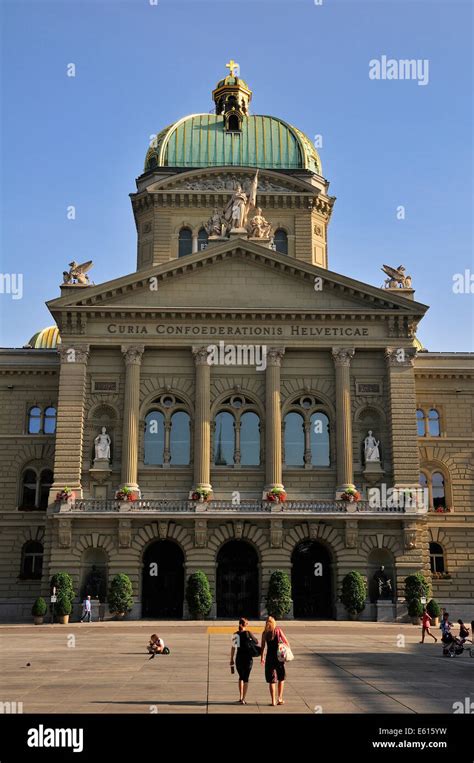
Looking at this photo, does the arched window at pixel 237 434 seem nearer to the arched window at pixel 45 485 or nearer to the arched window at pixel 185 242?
the arched window at pixel 45 485

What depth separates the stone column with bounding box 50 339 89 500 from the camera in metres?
47.2

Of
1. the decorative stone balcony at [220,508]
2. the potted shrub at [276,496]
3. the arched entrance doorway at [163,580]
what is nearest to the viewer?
the decorative stone balcony at [220,508]

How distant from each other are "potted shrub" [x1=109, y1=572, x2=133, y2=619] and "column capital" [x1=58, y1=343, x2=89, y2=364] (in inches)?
493

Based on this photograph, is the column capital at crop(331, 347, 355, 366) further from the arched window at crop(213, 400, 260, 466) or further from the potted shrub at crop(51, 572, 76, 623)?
the potted shrub at crop(51, 572, 76, 623)

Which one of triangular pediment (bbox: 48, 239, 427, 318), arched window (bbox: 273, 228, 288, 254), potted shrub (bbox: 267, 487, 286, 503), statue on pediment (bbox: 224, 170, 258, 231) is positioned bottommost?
potted shrub (bbox: 267, 487, 286, 503)

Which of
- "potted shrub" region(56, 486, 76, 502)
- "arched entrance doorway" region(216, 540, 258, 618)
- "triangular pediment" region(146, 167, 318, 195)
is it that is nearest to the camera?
"potted shrub" region(56, 486, 76, 502)

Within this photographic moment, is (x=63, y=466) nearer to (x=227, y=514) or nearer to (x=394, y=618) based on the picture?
(x=227, y=514)

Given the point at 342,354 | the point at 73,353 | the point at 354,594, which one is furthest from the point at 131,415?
the point at 354,594

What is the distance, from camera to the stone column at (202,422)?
4744 cm

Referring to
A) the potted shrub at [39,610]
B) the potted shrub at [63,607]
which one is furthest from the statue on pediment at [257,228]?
the potted shrub at [39,610]

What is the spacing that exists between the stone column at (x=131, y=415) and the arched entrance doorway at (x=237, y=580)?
20.6ft

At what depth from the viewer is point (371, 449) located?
48625 millimetres

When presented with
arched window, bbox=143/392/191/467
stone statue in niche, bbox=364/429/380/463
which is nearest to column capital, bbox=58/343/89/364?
arched window, bbox=143/392/191/467
